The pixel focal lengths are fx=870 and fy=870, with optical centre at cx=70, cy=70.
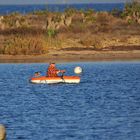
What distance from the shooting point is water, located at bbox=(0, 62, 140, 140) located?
28.5 m

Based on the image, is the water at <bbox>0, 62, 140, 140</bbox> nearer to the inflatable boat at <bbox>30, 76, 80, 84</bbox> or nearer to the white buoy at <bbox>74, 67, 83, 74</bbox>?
the inflatable boat at <bbox>30, 76, 80, 84</bbox>

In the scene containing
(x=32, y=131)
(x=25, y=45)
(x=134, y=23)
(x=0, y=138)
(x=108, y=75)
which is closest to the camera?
(x=0, y=138)

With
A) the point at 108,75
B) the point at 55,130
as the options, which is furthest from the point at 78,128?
the point at 108,75

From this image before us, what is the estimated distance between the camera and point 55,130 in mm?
28953

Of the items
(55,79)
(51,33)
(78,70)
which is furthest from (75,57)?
(55,79)

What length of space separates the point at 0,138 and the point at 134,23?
1729 inches

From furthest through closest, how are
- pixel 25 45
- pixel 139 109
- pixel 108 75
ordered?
pixel 25 45, pixel 108 75, pixel 139 109

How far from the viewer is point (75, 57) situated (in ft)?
188

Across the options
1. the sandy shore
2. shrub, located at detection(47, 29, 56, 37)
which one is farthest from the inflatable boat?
shrub, located at detection(47, 29, 56, 37)

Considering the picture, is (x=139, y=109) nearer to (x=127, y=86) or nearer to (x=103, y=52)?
(x=127, y=86)

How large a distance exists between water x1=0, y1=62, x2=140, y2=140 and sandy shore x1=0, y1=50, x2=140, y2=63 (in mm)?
3326

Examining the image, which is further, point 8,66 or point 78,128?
point 8,66

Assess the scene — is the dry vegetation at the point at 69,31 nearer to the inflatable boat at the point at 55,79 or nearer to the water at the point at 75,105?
the water at the point at 75,105

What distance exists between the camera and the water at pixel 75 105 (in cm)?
2853
